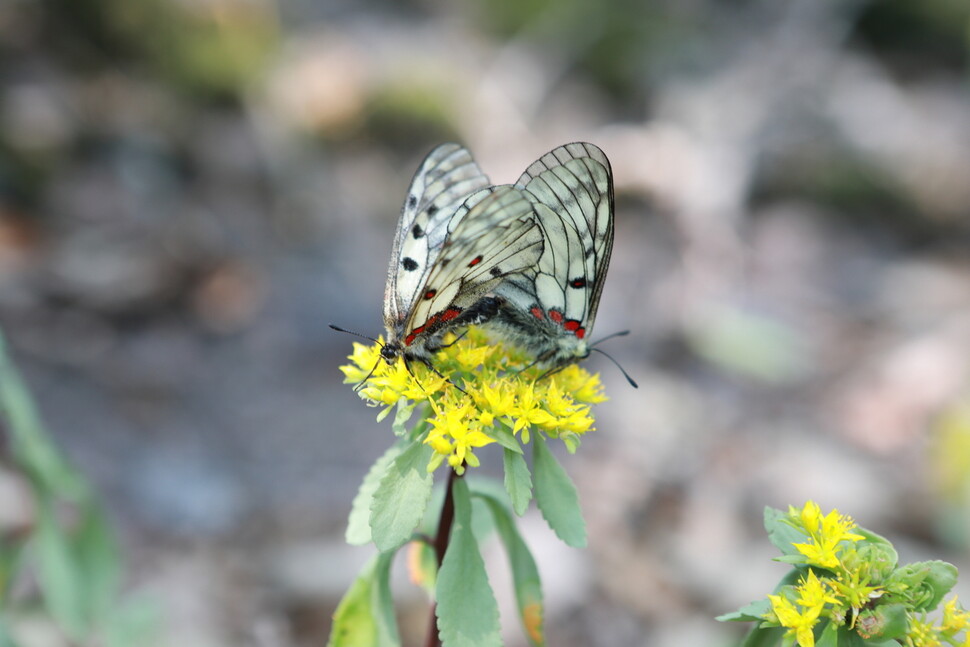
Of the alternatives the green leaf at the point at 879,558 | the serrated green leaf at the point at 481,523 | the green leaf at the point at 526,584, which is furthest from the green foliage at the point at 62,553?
the green leaf at the point at 879,558

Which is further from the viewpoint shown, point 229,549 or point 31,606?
point 229,549

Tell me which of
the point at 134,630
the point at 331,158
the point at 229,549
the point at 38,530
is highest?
the point at 331,158

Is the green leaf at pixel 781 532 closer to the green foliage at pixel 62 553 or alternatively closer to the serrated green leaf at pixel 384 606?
the serrated green leaf at pixel 384 606

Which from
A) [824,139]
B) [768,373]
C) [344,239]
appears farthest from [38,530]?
[824,139]

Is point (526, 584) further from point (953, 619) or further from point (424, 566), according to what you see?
point (953, 619)

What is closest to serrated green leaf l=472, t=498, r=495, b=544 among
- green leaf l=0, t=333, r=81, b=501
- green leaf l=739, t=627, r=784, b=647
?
green leaf l=739, t=627, r=784, b=647

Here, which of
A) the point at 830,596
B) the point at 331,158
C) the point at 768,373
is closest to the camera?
the point at 830,596

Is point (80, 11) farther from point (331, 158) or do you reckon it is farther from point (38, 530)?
point (38, 530)
